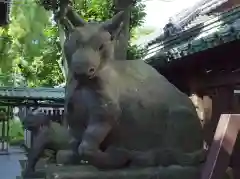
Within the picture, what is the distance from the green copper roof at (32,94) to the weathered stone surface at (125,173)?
14499 millimetres

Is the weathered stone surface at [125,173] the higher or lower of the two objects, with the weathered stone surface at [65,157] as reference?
lower

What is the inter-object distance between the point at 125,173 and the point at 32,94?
50.2ft

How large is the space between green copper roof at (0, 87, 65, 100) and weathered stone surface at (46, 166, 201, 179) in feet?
47.6

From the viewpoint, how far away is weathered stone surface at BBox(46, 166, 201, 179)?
124 inches

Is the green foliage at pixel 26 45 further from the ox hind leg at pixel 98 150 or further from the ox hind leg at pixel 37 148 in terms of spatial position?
the ox hind leg at pixel 98 150

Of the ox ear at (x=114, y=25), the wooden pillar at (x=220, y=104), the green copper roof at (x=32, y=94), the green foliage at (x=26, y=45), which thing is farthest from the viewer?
the green foliage at (x=26, y=45)

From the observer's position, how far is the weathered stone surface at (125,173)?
3145 mm

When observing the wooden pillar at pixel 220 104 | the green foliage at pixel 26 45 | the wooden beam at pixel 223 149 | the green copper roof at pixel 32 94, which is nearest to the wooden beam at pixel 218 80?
the wooden pillar at pixel 220 104

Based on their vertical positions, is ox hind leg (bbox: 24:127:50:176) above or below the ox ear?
below

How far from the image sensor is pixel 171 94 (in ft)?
11.9

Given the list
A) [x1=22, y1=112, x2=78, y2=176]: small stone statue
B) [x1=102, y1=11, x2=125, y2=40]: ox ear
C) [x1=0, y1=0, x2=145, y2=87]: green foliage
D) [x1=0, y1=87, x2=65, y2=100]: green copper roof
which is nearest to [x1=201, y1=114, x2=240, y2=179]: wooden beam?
[x1=102, y1=11, x2=125, y2=40]: ox ear

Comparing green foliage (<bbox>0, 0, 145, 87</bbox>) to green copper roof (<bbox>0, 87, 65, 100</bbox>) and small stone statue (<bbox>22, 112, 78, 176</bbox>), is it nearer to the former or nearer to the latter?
green copper roof (<bbox>0, 87, 65, 100</bbox>)

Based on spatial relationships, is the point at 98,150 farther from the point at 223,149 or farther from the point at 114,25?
the point at 223,149

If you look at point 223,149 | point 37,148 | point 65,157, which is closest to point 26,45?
point 37,148
